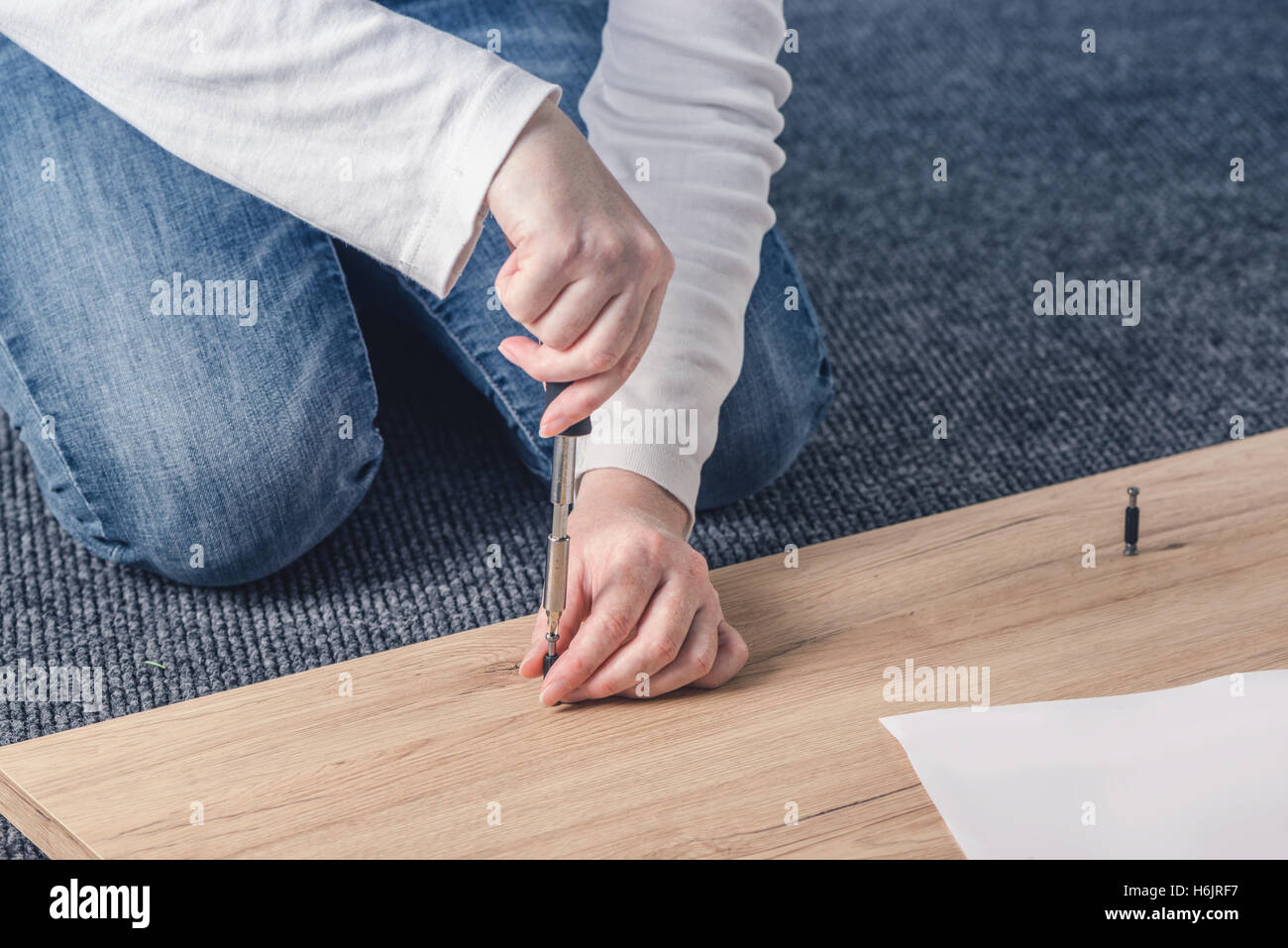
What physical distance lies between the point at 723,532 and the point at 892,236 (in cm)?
62

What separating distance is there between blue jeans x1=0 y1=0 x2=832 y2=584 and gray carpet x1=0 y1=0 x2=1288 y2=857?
0.07 m

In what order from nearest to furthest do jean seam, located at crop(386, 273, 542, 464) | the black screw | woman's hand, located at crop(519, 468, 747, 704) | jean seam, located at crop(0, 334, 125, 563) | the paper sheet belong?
the paper sheet, woman's hand, located at crop(519, 468, 747, 704), the black screw, jean seam, located at crop(0, 334, 125, 563), jean seam, located at crop(386, 273, 542, 464)

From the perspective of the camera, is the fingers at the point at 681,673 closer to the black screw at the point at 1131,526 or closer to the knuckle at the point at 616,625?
the knuckle at the point at 616,625

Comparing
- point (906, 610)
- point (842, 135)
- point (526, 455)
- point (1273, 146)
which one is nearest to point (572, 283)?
point (906, 610)

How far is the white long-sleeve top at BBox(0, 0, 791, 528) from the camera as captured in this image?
686mm

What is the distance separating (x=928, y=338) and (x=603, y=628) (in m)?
0.79

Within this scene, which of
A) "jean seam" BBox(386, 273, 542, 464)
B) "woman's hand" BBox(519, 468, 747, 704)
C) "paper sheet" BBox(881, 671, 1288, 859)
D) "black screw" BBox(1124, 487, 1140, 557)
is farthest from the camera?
"jean seam" BBox(386, 273, 542, 464)

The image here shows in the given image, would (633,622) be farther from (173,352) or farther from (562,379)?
(173,352)

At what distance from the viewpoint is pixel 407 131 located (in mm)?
692

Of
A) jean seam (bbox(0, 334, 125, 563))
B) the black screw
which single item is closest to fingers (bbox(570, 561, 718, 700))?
the black screw

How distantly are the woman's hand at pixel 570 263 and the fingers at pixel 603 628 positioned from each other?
4.7 inches

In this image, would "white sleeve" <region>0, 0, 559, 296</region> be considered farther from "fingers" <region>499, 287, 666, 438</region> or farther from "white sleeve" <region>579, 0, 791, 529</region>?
"white sleeve" <region>579, 0, 791, 529</region>

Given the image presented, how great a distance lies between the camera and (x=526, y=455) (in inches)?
44.2
